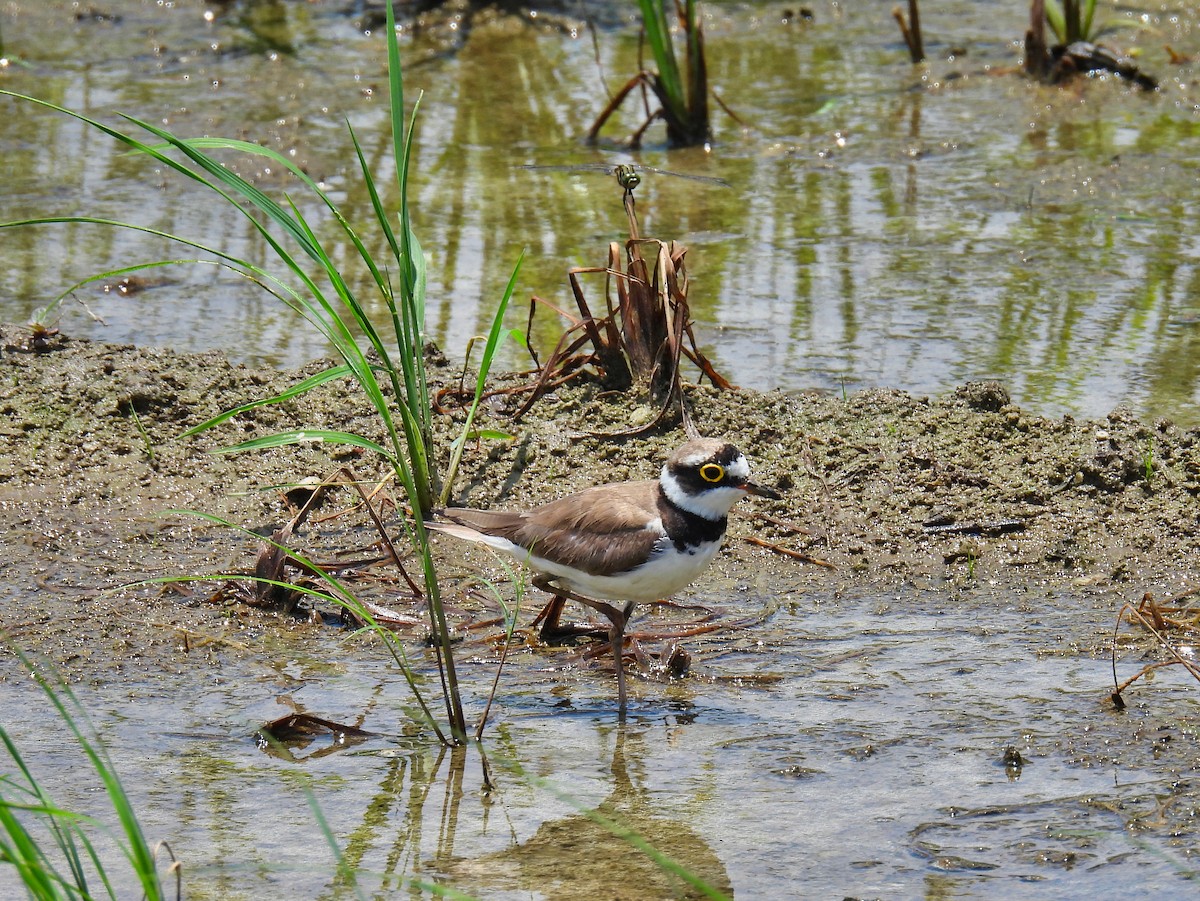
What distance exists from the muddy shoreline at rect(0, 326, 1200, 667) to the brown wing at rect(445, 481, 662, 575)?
72 centimetres

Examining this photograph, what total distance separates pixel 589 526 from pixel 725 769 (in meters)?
1.01

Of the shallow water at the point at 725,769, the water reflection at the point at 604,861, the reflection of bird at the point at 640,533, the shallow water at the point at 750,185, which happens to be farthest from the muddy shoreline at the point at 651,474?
the water reflection at the point at 604,861

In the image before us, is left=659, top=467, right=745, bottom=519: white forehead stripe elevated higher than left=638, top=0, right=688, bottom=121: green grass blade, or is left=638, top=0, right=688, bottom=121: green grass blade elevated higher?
left=638, top=0, right=688, bottom=121: green grass blade

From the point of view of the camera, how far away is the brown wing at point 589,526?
5.01 metres

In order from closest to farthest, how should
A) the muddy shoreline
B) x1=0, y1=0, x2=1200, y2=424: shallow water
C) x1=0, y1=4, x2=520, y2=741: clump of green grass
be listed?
1. x1=0, y1=4, x2=520, y2=741: clump of green grass
2. the muddy shoreline
3. x1=0, y1=0, x2=1200, y2=424: shallow water

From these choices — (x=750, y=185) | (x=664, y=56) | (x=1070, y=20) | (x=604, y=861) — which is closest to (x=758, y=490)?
(x=604, y=861)

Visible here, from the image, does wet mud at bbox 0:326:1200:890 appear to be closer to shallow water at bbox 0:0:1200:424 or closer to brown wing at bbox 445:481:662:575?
brown wing at bbox 445:481:662:575

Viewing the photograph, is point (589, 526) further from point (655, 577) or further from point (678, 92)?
point (678, 92)

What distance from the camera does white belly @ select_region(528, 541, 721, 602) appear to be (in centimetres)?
496

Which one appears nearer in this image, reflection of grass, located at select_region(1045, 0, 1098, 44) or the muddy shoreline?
the muddy shoreline

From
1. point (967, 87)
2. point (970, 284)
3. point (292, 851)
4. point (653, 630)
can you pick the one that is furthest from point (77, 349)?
point (967, 87)

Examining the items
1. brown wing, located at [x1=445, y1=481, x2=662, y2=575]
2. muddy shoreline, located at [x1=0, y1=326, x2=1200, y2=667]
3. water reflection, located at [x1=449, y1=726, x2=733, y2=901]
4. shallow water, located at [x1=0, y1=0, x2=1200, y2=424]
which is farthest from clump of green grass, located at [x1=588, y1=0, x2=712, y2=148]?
water reflection, located at [x1=449, y1=726, x2=733, y2=901]

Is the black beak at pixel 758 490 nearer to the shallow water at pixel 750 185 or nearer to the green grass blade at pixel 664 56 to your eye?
the shallow water at pixel 750 185

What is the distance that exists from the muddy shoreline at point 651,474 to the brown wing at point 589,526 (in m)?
0.72
